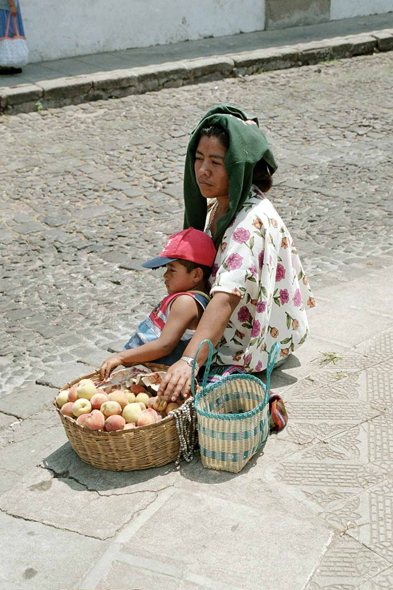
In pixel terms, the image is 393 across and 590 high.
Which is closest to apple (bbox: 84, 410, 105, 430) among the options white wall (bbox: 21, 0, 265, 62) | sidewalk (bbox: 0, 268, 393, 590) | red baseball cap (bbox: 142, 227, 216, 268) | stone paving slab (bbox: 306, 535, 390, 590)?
sidewalk (bbox: 0, 268, 393, 590)

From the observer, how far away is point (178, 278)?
12.2 ft

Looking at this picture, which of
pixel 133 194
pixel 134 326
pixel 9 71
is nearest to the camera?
pixel 134 326

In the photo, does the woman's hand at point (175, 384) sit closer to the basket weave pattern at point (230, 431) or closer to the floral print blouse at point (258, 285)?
the basket weave pattern at point (230, 431)

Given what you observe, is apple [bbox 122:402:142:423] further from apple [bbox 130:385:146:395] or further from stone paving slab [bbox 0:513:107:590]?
stone paving slab [bbox 0:513:107:590]

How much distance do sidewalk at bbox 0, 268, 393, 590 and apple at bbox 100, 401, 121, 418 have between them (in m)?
0.25

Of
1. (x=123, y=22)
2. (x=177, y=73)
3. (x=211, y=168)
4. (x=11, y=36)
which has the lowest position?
(x=177, y=73)

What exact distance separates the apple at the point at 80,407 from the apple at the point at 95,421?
61 mm

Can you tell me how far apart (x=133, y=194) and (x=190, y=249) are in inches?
138

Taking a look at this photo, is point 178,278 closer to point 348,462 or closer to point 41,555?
point 348,462

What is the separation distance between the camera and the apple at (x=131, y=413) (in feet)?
10.6

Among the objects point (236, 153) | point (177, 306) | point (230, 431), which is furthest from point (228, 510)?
point (236, 153)

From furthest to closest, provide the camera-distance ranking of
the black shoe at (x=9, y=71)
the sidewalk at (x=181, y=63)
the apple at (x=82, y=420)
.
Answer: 1. the black shoe at (x=9, y=71)
2. the sidewalk at (x=181, y=63)
3. the apple at (x=82, y=420)

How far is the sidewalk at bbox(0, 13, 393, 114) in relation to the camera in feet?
31.5

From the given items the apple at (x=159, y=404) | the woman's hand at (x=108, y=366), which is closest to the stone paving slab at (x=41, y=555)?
the apple at (x=159, y=404)
